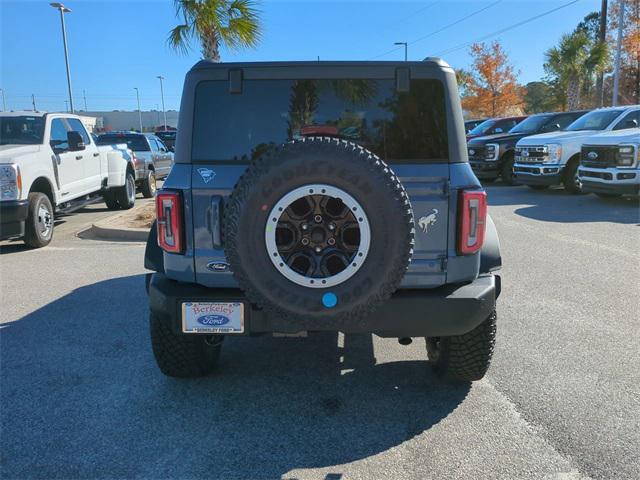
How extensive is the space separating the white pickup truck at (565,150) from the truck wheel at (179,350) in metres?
10.8

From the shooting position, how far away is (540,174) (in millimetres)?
12312

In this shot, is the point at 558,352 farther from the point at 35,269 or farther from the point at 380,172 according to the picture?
the point at 35,269

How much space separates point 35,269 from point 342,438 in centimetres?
536

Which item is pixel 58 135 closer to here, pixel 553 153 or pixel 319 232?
pixel 319 232

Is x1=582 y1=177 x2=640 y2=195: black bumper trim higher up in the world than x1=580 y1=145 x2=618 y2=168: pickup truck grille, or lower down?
lower down

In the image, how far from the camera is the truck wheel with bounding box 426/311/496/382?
10.4 ft

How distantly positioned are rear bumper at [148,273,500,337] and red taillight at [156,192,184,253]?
270 mm

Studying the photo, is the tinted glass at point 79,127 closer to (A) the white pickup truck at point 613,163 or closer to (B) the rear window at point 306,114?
(B) the rear window at point 306,114

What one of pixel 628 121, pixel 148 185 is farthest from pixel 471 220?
pixel 148 185

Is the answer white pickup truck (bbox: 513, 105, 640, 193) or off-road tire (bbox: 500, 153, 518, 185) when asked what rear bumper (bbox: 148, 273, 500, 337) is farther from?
off-road tire (bbox: 500, 153, 518, 185)

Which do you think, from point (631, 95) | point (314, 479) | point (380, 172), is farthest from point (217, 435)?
point (631, 95)

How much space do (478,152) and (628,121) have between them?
4.33m

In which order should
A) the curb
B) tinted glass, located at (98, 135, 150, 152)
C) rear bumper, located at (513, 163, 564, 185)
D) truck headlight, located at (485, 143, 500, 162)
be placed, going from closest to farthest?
the curb
rear bumper, located at (513, 163, 564, 185)
tinted glass, located at (98, 135, 150, 152)
truck headlight, located at (485, 143, 500, 162)

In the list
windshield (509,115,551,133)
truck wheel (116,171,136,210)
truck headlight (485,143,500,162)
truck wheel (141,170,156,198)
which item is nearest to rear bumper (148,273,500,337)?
truck wheel (116,171,136,210)
